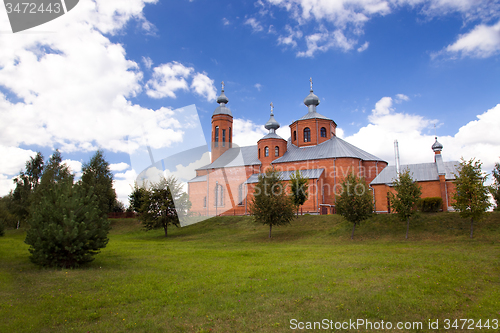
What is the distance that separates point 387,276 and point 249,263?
5689mm

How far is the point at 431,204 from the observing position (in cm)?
2550

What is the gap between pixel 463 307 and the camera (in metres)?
7.45

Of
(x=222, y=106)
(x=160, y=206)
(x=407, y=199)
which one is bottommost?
(x=160, y=206)

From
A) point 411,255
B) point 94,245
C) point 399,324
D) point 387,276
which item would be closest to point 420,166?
point 411,255

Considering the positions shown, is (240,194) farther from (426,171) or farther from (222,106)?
(426,171)

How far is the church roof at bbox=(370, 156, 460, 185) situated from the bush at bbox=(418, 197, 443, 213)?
9.73 ft

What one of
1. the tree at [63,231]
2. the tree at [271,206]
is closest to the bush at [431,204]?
the tree at [271,206]

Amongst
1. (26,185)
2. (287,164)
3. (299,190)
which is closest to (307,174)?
(287,164)

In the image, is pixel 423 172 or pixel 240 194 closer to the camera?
pixel 423 172

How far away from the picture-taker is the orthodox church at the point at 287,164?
3641 centimetres

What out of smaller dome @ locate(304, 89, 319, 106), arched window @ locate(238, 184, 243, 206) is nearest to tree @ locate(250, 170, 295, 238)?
arched window @ locate(238, 184, 243, 206)

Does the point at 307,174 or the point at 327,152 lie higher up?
the point at 327,152

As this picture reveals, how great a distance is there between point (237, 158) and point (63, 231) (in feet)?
121

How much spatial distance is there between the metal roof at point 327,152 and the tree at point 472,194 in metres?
16.6
